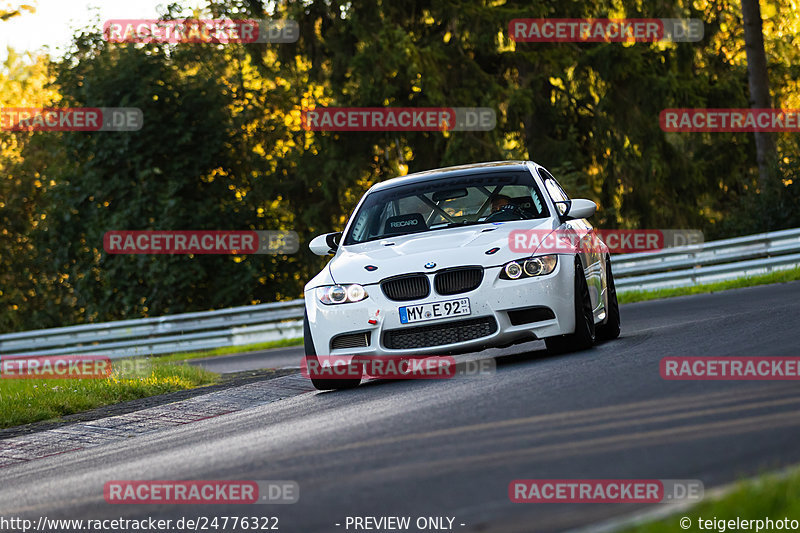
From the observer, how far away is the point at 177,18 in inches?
1594

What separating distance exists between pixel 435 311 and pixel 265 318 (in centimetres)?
1855

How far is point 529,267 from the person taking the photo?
975 cm

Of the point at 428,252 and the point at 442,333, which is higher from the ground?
the point at 428,252

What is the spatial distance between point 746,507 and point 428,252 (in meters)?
5.88

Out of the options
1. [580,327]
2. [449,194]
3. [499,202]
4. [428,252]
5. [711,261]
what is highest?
[449,194]

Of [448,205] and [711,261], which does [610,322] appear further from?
[711,261]

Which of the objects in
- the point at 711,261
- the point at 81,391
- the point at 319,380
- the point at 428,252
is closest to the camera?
the point at 428,252

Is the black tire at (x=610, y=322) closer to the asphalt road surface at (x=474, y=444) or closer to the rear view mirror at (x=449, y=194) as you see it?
the asphalt road surface at (x=474, y=444)

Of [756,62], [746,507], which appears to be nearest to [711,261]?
[756,62]

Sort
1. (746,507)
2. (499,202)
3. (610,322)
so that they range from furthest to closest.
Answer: (610,322) < (499,202) < (746,507)

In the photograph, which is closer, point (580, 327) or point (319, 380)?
point (580, 327)

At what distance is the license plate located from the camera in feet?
31.6

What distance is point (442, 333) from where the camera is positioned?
31.8 ft

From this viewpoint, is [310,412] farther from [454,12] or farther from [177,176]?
[177,176]
